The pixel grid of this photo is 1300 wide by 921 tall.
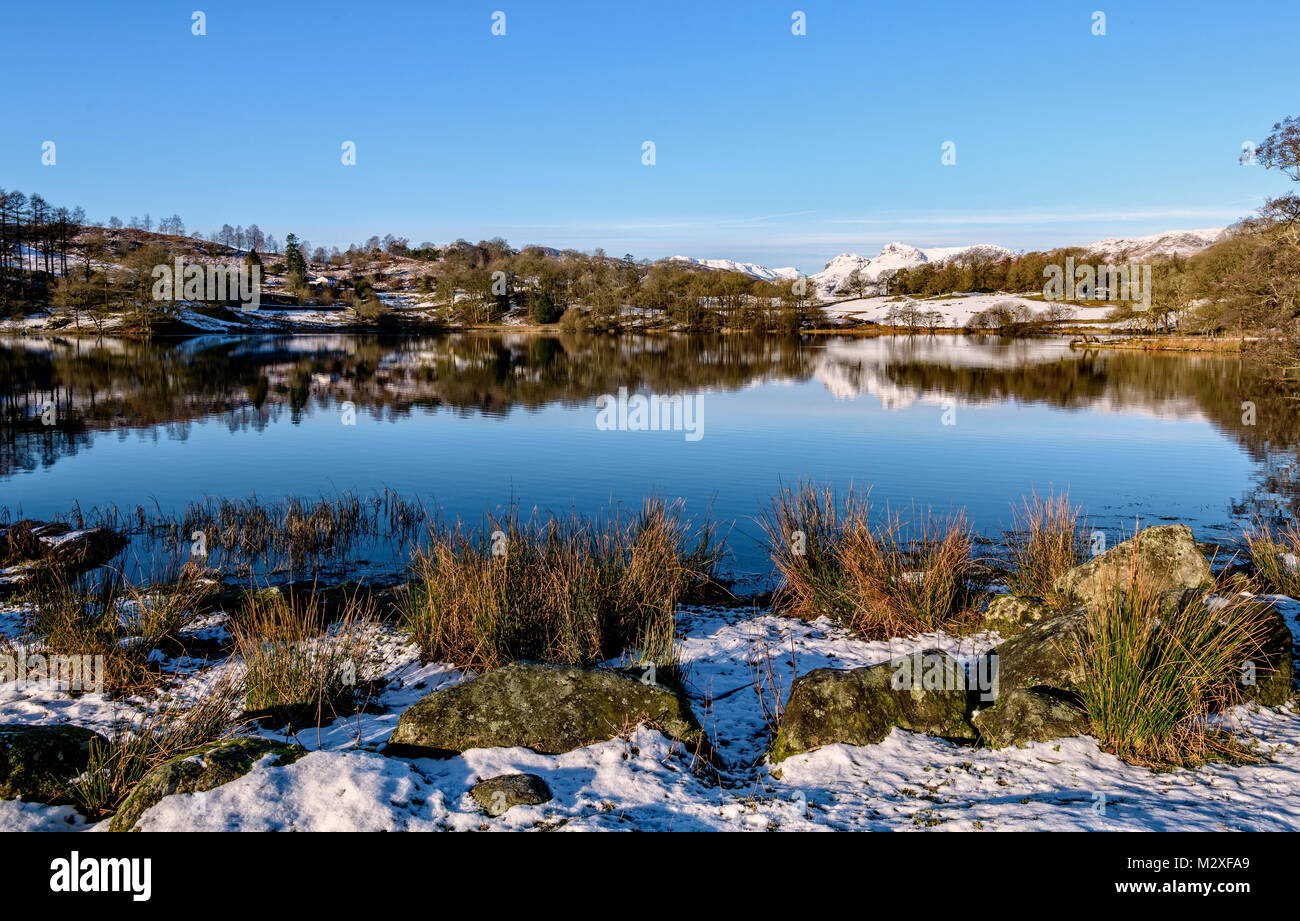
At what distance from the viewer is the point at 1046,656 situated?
6566 millimetres

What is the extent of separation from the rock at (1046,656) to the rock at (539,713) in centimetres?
267

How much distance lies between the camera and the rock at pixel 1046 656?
6211 millimetres

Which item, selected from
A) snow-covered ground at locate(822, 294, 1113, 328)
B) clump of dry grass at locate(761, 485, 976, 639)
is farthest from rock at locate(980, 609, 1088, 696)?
snow-covered ground at locate(822, 294, 1113, 328)

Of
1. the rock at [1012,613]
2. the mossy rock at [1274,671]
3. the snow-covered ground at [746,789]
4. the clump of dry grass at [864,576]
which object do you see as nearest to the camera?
the snow-covered ground at [746,789]

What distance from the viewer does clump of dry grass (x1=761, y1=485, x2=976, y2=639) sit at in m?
8.75

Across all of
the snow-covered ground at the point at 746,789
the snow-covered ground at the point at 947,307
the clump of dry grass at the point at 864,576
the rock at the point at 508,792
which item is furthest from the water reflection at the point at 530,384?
the snow-covered ground at the point at 947,307

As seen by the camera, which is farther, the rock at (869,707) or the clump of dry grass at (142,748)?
the rock at (869,707)

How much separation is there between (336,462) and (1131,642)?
18.5 metres

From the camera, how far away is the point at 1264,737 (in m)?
5.52

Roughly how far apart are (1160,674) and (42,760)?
6.80 metres

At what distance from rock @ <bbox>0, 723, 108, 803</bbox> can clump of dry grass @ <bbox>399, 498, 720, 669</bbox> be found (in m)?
3.17

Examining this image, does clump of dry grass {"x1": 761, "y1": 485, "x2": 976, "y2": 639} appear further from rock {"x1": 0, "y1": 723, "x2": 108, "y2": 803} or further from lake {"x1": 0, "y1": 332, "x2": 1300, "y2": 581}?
rock {"x1": 0, "y1": 723, "x2": 108, "y2": 803}

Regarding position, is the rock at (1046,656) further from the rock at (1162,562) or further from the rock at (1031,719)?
the rock at (1162,562)

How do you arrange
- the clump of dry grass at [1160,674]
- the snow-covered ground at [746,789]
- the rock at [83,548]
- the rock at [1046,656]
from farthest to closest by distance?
the rock at [83,548]
the rock at [1046,656]
the clump of dry grass at [1160,674]
the snow-covered ground at [746,789]
